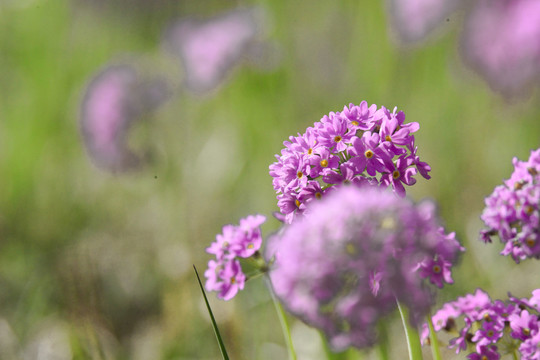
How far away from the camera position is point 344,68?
3.56m

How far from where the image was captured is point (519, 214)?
0.96 meters

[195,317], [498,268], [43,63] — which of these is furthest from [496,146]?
[43,63]

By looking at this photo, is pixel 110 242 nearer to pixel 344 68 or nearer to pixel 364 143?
pixel 344 68

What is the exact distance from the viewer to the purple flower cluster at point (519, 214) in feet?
3.10

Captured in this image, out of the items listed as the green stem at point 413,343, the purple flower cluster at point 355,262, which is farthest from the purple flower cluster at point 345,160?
the green stem at point 413,343

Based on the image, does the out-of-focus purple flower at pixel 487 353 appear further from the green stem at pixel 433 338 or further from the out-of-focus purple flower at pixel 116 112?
the out-of-focus purple flower at pixel 116 112

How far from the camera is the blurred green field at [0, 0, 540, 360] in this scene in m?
2.20

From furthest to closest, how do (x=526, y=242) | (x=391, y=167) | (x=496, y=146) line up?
(x=496, y=146) < (x=391, y=167) < (x=526, y=242)

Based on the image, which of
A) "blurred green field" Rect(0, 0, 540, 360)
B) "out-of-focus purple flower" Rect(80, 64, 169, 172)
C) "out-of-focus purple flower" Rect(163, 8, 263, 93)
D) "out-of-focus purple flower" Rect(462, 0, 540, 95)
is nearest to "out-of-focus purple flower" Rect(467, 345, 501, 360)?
"blurred green field" Rect(0, 0, 540, 360)

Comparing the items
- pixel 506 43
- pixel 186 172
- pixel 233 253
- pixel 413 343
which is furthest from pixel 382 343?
pixel 186 172

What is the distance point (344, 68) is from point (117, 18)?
1828 millimetres

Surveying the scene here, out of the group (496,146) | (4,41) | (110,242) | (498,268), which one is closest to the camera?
(498,268)

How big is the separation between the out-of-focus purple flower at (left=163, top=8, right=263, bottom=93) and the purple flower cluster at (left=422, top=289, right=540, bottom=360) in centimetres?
207

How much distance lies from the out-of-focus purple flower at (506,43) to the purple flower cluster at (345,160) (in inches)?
72.3
